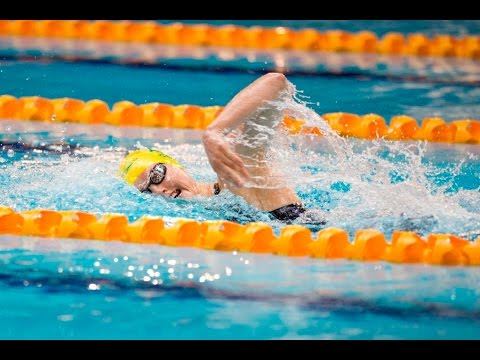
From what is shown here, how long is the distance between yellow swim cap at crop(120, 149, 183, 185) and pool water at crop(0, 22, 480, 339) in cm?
8

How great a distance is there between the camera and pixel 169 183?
3.96 m

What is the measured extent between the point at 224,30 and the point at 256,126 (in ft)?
11.6

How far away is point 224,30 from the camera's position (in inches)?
280

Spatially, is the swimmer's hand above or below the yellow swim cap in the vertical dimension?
below

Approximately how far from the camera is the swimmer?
353 cm

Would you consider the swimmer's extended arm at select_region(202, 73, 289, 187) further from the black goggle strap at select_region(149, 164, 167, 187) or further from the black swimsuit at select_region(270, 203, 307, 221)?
the black goggle strap at select_region(149, 164, 167, 187)

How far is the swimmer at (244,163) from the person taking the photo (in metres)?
3.53

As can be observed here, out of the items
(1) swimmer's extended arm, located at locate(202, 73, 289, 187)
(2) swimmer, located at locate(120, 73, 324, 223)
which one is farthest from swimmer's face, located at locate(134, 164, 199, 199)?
(1) swimmer's extended arm, located at locate(202, 73, 289, 187)

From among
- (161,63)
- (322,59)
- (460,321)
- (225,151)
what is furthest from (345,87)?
(460,321)

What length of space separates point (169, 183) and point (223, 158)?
52 centimetres

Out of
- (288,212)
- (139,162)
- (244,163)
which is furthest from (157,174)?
(288,212)

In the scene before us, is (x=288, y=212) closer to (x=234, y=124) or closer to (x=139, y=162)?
(x=234, y=124)

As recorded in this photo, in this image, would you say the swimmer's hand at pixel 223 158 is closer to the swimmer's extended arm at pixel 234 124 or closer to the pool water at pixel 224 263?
the swimmer's extended arm at pixel 234 124

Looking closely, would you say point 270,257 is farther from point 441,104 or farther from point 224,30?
point 224,30
